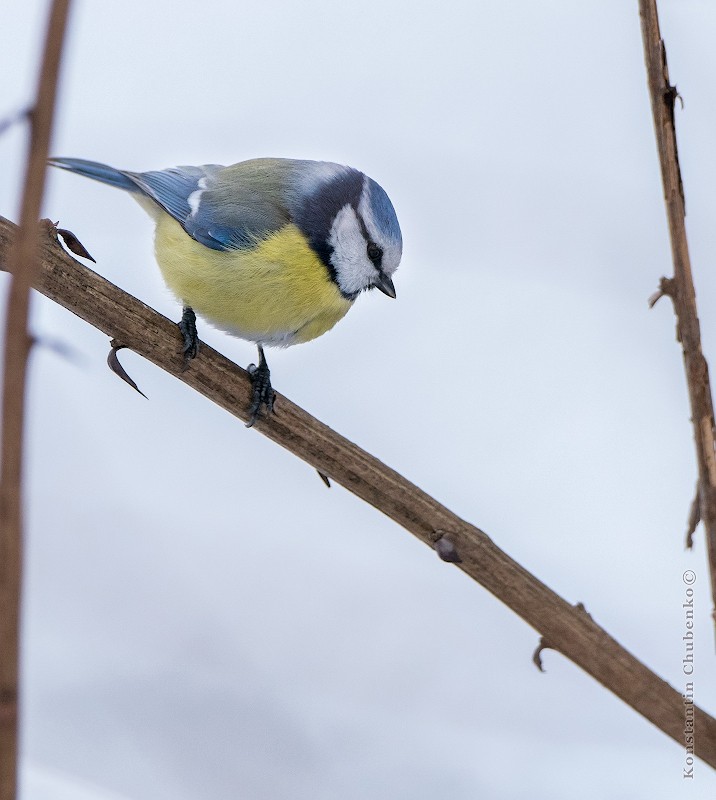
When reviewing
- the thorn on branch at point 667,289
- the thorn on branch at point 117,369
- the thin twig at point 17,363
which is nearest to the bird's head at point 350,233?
the thorn on branch at point 117,369

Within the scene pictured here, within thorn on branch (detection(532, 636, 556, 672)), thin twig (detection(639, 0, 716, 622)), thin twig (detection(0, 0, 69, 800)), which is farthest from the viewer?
thorn on branch (detection(532, 636, 556, 672))

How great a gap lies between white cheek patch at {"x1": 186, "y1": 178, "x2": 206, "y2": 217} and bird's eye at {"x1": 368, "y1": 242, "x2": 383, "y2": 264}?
15 cm

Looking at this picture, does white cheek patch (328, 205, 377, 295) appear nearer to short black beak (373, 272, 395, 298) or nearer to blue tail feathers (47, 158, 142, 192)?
short black beak (373, 272, 395, 298)

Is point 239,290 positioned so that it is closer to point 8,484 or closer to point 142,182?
point 142,182

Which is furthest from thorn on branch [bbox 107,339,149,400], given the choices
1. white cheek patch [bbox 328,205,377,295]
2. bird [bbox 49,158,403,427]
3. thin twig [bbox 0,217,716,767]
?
white cheek patch [bbox 328,205,377,295]

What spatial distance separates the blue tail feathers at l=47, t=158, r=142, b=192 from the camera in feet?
2.43

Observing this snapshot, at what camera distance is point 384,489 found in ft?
1.88

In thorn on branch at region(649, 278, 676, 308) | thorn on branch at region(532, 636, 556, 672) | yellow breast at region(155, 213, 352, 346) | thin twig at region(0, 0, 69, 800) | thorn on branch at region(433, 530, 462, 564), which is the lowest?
thin twig at region(0, 0, 69, 800)

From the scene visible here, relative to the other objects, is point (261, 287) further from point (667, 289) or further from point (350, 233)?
point (667, 289)

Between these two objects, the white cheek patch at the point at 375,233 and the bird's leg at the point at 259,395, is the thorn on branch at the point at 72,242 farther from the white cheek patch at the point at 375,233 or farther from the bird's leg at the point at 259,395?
the white cheek patch at the point at 375,233

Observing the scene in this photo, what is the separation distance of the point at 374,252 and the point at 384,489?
0.84ft

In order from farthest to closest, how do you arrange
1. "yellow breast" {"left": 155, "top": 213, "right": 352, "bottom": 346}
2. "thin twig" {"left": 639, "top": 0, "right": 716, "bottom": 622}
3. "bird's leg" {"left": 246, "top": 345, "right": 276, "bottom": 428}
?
"yellow breast" {"left": 155, "top": 213, "right": 352, "bottom": 346} < "bird's leg" {"left": 246, "top": 345, "right": 276, "bottom": 428} < "thin twig" {"left": 639, "top": 0, "right": 716, "bottom": 622}

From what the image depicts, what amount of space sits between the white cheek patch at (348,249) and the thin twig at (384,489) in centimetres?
16

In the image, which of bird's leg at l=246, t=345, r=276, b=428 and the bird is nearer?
bird's leg at l=246, t=345, r=276, b=428
